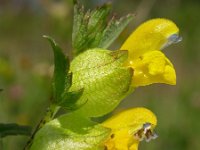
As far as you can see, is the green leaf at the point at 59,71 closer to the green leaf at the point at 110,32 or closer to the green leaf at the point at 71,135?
the green leaf at the point at 71,135

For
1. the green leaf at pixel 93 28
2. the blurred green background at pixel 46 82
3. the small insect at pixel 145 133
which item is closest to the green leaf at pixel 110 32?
the green leaf at pixel 93 28

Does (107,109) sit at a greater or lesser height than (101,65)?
lesser

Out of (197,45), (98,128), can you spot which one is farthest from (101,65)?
(197,45)

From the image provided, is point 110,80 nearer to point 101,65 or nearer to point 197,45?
point 101,65

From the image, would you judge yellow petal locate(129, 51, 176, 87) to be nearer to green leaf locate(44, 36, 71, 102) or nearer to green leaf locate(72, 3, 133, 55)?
green leaf locate(72, 3, 133, 55)

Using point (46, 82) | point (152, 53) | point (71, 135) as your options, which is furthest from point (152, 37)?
point (46, 82)

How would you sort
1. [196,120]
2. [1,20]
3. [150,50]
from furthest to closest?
[1,20] → [196,120] → [150,50]

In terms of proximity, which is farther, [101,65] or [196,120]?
[196,120]

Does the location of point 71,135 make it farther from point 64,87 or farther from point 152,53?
point 152,53
